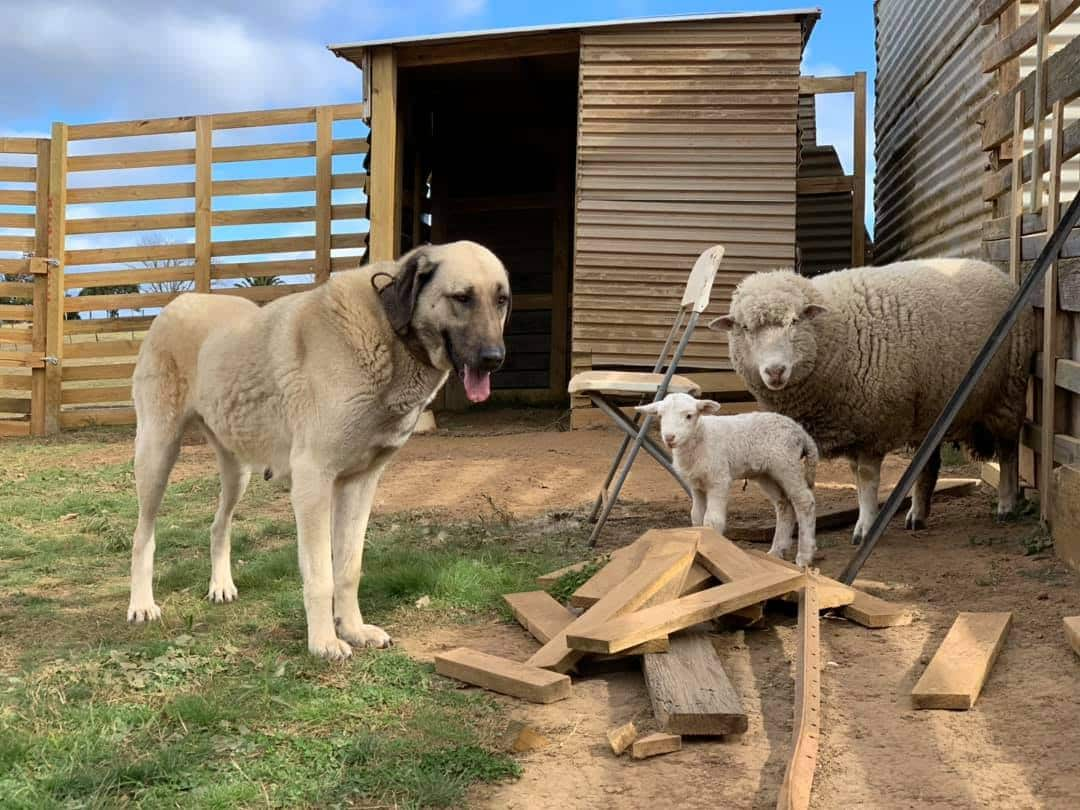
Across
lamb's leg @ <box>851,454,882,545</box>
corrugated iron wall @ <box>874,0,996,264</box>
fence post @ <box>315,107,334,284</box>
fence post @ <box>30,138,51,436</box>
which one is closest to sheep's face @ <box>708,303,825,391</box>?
lamb's leg @ <box>851,454,882,545</box>

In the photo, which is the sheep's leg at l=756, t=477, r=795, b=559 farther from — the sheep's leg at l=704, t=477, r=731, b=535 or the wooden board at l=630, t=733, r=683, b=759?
the wooden board at l=630, t=733, r=683, b=759

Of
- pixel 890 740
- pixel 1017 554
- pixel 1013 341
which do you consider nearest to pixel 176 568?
pixel 890 740

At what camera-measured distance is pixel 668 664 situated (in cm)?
356

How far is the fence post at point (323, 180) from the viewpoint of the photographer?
12.7m

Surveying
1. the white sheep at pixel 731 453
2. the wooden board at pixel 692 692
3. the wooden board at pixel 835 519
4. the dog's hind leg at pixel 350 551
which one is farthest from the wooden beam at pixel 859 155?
the wooden board at pixel 692 692

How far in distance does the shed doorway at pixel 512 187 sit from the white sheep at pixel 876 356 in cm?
874

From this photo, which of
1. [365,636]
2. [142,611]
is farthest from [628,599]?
[142,611]

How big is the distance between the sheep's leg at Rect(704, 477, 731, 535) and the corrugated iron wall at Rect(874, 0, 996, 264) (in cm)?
515

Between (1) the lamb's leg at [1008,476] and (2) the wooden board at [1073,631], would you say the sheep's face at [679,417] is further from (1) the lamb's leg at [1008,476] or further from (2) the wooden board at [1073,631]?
(1) the lamb's leg at [1008,476]

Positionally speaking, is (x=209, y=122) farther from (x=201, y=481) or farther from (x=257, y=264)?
(x=201, y=481)

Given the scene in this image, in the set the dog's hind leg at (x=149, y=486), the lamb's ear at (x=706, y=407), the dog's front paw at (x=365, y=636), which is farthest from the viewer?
the lamb's ear at (x=706, y=407)

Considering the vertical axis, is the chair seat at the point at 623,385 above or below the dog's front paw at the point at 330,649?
above

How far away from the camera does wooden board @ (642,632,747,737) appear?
313 cm

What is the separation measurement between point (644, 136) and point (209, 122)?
578cm
